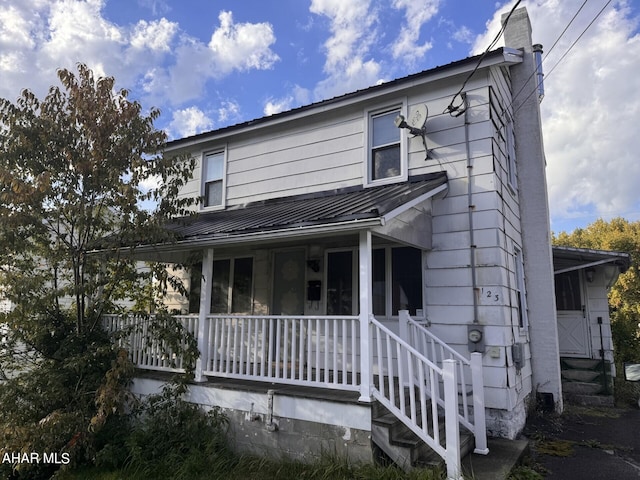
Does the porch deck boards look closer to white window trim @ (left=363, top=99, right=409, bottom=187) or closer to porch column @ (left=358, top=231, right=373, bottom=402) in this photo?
porch column @ (left=358, top=231, right=373, bottom=402)

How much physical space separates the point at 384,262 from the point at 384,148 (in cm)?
207

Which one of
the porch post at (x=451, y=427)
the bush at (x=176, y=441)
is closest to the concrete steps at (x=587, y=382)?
the porch post at (x=451, y=427)

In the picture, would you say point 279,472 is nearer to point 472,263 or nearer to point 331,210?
point 331,210

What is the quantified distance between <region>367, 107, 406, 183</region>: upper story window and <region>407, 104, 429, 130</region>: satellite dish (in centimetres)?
53

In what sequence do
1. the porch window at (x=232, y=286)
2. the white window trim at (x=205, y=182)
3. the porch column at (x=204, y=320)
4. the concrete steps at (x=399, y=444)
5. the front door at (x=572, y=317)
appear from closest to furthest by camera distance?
the concrete steps at (x=399, y=444) → the porch column at (x=204, y=320) → the porch window at (x=232, y=286) → the front door at (x=572, y=317) → the white window trim at (x=205, y=182)

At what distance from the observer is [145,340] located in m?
6.89

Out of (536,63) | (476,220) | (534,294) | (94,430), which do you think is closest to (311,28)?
(536,63)

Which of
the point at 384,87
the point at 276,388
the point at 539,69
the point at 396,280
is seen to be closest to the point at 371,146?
the point at 384,87

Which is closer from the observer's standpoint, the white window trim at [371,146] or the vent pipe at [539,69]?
the white window trim at [371,146]

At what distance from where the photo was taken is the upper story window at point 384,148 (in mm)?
6977

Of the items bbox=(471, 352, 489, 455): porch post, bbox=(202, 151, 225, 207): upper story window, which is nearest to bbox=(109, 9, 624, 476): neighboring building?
bbox=(471, 352, 489, 455): porch post

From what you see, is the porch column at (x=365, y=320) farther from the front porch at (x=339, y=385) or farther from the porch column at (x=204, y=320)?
the porch column at (x=204, y=320)
